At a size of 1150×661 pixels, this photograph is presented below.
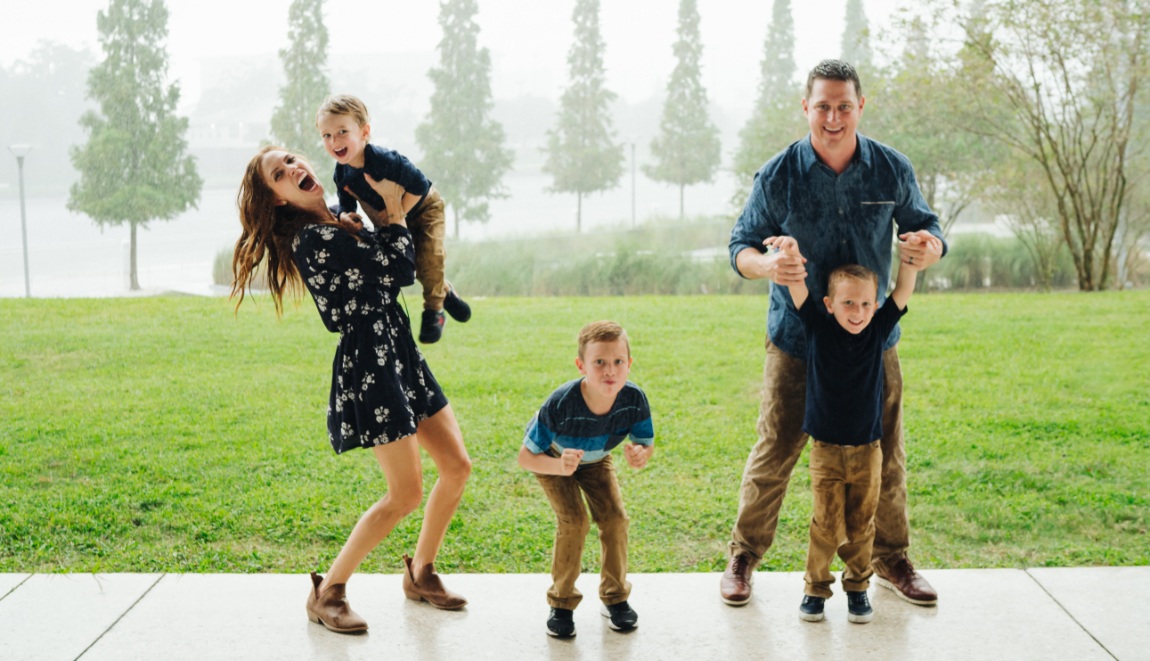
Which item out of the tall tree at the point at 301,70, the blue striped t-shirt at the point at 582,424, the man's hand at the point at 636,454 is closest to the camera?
the man's hand at the point at 636,454

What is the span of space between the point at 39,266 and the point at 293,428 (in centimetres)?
702

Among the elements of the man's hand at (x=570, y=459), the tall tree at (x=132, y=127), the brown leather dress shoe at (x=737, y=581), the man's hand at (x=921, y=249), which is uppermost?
the tall tree at (x=132, y=127)

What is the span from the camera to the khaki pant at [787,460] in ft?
11.1

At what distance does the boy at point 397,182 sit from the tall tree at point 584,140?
452 inches

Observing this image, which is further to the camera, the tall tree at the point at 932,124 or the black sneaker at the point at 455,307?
the tall tree at the point at 932,124

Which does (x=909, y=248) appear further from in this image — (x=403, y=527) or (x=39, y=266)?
(x=39, y=266)

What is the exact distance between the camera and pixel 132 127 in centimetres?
1148

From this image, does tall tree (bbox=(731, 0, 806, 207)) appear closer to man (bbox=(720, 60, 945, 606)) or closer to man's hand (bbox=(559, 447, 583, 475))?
man (bbox=(720, 60, 945, 606))

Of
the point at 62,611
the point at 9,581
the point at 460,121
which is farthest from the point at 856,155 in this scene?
the point at 460,121

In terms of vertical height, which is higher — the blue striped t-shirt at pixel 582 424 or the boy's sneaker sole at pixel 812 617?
the blue striped t-shirt at pixel 582 424

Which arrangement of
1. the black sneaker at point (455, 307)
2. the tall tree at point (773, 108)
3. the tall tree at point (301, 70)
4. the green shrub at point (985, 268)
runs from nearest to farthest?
the black sneaker at point (455, 307), the tall tree at point (301, 70), the green shrub at point (985, 268), the tall tree at point (773, 108)

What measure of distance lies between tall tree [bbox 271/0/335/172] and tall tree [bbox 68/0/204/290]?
3.67ft

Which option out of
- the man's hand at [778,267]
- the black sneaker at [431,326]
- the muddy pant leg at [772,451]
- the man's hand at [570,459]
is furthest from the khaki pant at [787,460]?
the black sneaker at [431,326]

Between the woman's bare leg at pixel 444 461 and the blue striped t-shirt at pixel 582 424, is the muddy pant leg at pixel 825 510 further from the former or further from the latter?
the woman's bare leg at pixel 444 461
